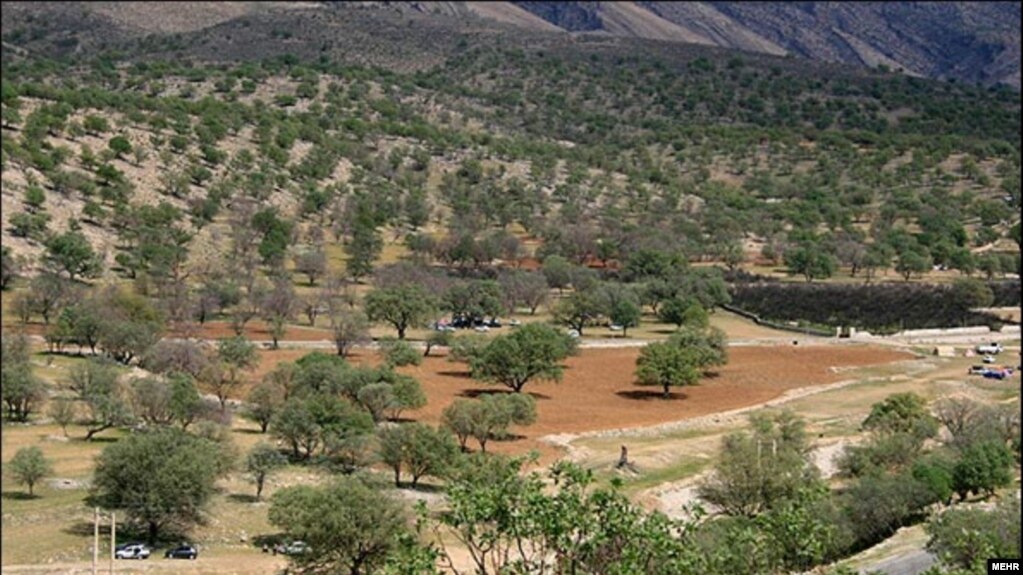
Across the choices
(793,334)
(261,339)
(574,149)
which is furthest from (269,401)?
(574,149)

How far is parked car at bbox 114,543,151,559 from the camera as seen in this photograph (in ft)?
102

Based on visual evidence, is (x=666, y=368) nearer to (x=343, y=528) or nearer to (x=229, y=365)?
(x=229, y=365)

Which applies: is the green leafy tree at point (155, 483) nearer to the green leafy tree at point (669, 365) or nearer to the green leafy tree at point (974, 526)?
the green leafy tree at point (974, 526)

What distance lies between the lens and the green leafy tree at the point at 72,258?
76.3 metres

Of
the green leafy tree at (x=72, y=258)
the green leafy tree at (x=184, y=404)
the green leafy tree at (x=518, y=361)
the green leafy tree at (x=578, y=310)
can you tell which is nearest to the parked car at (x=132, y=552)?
the green leafy tree at (x=184, y=404)

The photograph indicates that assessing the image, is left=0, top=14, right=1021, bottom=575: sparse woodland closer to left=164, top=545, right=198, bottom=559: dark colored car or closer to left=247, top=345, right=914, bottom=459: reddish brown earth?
left=247, top=345, right=914, bottom=459: reddish brown earth

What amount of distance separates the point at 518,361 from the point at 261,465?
23815mm

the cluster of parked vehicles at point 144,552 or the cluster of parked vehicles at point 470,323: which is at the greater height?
the cluster of parked vehicles at point 144,552

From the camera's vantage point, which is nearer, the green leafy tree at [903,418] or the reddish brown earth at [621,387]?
the green leafy tree at [903,418]

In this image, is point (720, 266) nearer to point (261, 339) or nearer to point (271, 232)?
point (271, 232)

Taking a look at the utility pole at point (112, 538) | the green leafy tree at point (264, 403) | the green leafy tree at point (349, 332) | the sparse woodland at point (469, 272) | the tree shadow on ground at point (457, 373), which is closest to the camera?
the utility pole at point (112, 538)

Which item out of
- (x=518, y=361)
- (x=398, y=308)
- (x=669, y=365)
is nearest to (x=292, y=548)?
(x=518, y=361)

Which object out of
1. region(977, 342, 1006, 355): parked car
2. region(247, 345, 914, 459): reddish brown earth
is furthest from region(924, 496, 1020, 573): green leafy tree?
region(977, 342, 1006, 355): parked car

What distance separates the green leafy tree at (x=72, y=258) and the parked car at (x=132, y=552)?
47.7 m
